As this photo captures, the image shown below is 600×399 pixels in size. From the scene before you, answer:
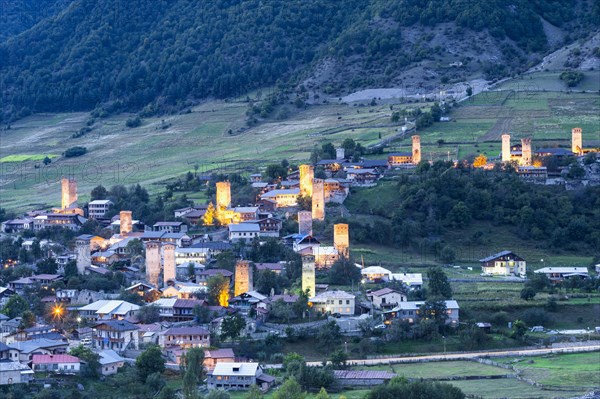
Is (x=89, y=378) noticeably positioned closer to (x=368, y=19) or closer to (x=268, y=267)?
(x=268, y=267)

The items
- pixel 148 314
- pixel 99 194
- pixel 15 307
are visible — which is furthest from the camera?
pixel 99 194

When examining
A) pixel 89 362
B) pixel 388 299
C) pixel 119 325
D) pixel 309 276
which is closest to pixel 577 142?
pixel 388 299

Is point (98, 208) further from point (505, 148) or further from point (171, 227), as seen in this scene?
point (505, 148)

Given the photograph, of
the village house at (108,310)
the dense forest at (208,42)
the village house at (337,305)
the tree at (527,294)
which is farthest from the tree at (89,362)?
the dense forest at (208,42)

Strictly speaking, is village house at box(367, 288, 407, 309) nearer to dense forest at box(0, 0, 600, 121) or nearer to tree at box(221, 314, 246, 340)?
tree at box(221, 314, 246, 340)

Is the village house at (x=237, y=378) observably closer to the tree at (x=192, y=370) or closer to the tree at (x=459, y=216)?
the tree at (x=192, y=370)

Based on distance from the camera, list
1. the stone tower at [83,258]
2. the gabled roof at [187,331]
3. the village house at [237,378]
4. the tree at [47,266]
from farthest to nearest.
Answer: the tree at [47,266] → the stone tower at [83,258] → the gabled roof at [187,331] → the village house at [237,378]
